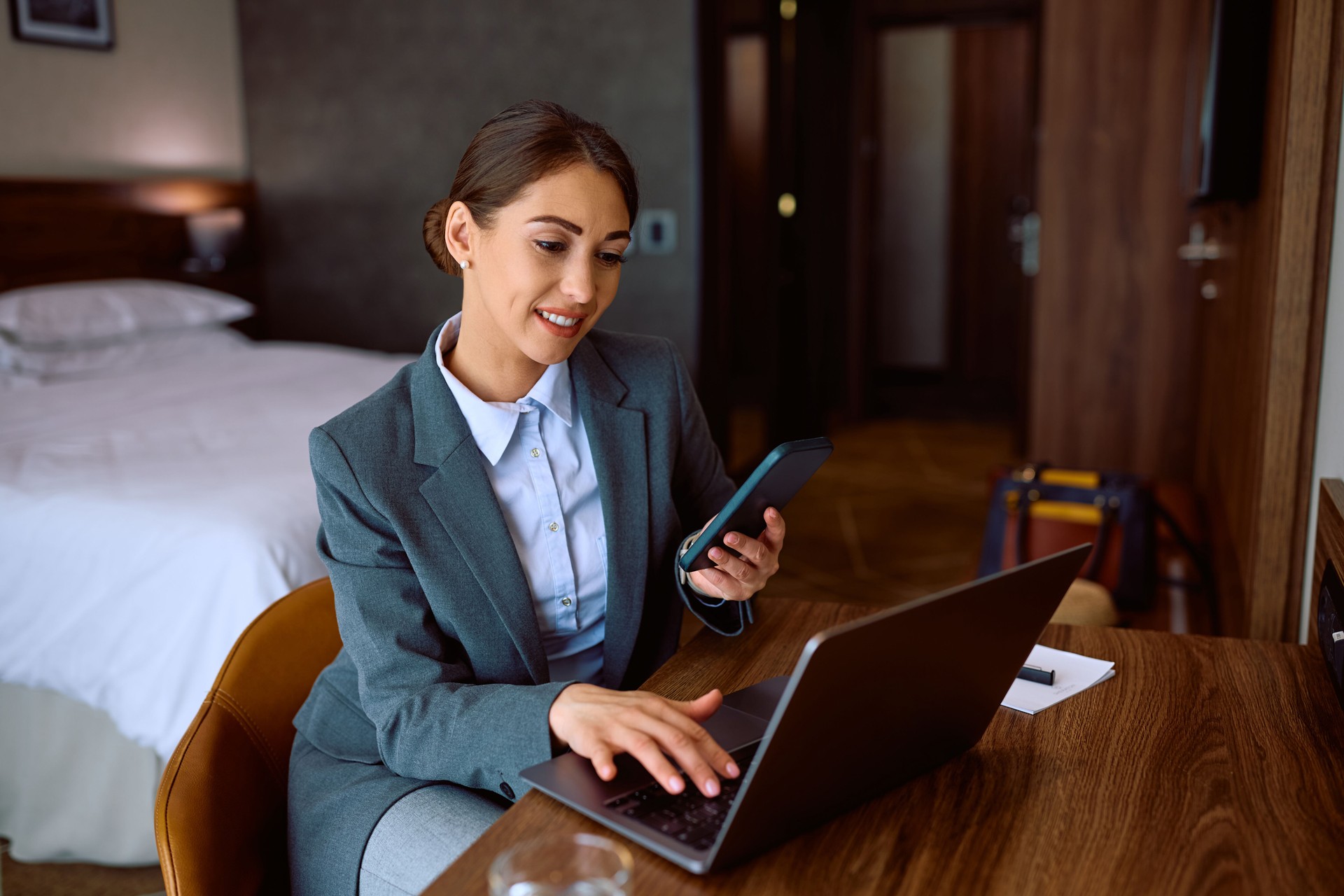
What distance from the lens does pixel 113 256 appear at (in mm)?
3904

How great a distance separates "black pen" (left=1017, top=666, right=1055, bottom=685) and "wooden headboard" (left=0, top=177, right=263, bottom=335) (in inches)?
Result: 142

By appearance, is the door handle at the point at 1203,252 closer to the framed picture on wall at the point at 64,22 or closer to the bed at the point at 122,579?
the bed at the point at 122,579

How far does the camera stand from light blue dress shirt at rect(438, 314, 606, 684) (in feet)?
4.18

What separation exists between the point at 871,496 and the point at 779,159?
5.61ft

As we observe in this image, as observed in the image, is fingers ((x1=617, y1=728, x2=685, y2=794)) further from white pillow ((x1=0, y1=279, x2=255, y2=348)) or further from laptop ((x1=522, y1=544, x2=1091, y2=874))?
white pillow ((x1=0, y1=279, x2=255, y2=348))

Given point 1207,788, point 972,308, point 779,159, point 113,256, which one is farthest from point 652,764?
point 972,308

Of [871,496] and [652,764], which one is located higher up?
[652,764]

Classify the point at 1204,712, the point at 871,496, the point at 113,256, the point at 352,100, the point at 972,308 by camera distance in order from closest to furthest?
the point at 1204,712
the point at 113,256
the point at 352,100
the point at 871,496
the point at 972,308

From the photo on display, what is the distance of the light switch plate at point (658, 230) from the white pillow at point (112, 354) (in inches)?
58.4

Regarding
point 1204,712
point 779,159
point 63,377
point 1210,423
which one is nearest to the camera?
point 1204,712

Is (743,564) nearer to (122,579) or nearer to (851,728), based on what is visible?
(851,728)

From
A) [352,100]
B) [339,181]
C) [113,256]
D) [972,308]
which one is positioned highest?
[352,100]

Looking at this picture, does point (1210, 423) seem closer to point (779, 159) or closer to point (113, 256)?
point (779, 159)

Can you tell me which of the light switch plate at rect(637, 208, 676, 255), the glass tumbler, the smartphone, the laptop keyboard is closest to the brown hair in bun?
the smartphone
